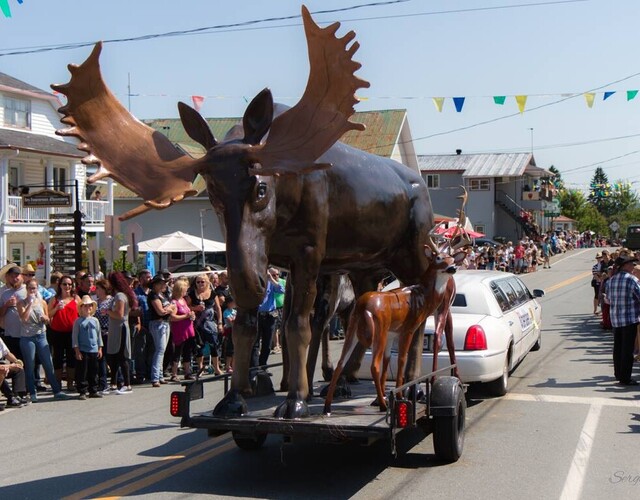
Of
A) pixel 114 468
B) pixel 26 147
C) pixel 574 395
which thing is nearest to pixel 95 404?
pixel 114 468

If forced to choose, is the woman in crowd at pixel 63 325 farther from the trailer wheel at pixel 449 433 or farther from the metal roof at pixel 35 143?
the metal roof at pixel 35 143

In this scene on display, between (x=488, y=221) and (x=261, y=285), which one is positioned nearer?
(x=261, y=285)

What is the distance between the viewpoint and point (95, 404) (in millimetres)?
11570

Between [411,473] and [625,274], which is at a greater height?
[625,274]

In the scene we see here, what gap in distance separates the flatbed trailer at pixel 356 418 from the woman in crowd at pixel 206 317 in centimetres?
594

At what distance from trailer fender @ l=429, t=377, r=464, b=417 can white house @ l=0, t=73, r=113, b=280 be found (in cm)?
2767

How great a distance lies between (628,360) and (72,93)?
8.94 meters

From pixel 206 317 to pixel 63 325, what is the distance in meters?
2.45

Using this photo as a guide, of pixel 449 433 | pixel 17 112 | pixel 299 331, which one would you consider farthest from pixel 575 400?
pixel 17 112

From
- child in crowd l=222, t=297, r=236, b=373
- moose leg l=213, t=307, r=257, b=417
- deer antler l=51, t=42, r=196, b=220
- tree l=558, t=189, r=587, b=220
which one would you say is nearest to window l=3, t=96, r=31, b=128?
child in crowd l=222, t=297, r=236, b=373

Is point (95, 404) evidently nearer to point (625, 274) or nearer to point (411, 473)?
point (411, 473)

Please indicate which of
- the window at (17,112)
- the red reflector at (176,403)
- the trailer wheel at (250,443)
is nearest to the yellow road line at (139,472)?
the trailer wheel at (250,443)

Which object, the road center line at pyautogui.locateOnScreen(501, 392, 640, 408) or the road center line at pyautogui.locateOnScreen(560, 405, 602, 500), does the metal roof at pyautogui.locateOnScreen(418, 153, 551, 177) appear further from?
the road center line at pyautogui.locateOnScreen(560, 405, 602, 500)

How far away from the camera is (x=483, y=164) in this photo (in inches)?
2803
